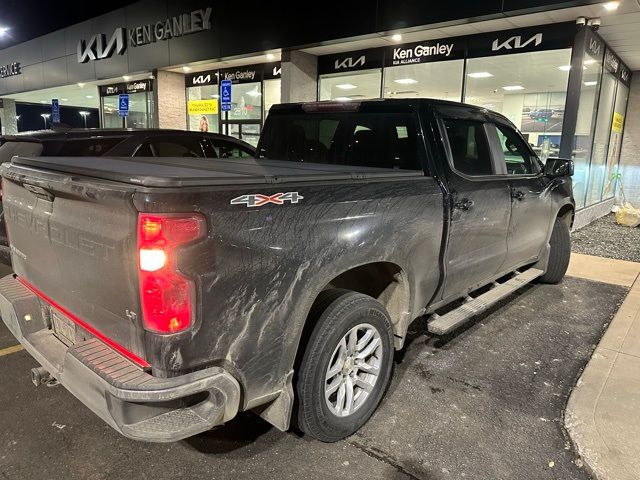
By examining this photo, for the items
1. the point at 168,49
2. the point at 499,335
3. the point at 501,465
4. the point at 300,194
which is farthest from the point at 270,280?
the point at 168,49

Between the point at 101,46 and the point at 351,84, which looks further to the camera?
the point at 101,46

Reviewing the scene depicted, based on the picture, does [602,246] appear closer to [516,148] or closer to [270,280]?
[516,148]

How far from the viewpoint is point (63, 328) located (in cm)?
272

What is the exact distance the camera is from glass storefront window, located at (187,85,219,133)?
16.6m

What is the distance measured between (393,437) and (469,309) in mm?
1428

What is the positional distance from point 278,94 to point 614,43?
8640 mm

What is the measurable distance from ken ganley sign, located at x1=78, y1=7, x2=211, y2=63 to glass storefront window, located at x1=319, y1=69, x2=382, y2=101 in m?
3.94

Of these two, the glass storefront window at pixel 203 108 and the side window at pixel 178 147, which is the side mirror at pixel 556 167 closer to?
the side window at pixel 178 147

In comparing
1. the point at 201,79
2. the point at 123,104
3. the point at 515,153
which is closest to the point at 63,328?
the point at 515,153

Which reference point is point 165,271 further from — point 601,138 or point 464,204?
point 601,138

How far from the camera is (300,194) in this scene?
242 centimetres

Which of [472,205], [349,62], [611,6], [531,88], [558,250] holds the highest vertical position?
[611,6]

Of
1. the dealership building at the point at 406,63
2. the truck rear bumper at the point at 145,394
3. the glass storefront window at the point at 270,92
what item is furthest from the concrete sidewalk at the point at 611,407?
the glass storefront window at the point at 270,92

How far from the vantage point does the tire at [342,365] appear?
2.66m
